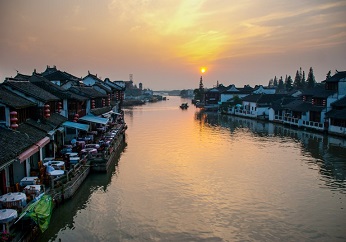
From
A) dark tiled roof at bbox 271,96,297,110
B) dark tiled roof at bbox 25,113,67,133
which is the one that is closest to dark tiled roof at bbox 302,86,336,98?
dark tiled roof at bbox 271,96,297,110

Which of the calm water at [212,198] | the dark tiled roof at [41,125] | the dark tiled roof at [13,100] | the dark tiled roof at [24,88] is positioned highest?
the dark tiled roof at [24,88]

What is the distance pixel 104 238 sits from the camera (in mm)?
14969

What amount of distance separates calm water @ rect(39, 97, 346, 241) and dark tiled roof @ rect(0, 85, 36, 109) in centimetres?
683

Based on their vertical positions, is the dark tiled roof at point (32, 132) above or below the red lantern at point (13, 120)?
below

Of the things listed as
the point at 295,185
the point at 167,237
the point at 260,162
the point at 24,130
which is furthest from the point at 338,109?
the point at 24,130

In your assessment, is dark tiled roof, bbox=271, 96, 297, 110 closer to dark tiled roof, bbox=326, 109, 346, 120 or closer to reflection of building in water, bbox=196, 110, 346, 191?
reflection of building in water, bbox=196, 110, 346, 191

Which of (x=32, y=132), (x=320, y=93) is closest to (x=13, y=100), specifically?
(x=32, y=132)

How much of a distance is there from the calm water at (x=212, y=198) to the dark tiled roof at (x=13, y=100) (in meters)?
6.83

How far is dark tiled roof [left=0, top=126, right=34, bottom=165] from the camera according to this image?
47.2 feet

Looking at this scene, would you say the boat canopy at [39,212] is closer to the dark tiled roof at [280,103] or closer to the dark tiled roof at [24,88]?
the dark tiled roof at [24,88]

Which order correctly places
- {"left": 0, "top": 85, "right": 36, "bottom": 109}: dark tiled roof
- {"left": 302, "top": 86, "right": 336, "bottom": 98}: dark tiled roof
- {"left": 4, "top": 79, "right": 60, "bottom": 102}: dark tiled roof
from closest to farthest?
{"left": 0, "top": 85, "right": 36, "bottom": 109}: dark tiled roof
{"left": 4, "top": 79, "right": 60, "bottom": 102}: dark tiled roof
{"left": 302, "top": 86, "right": 336, "bottom": 98}: dark tiled roof

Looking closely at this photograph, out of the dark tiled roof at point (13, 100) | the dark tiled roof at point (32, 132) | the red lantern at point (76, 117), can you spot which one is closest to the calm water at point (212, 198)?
the dark tiled roof at point (32, 132)

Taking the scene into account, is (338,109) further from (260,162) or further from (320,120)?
(260,162)

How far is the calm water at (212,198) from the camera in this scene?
1570 cm
